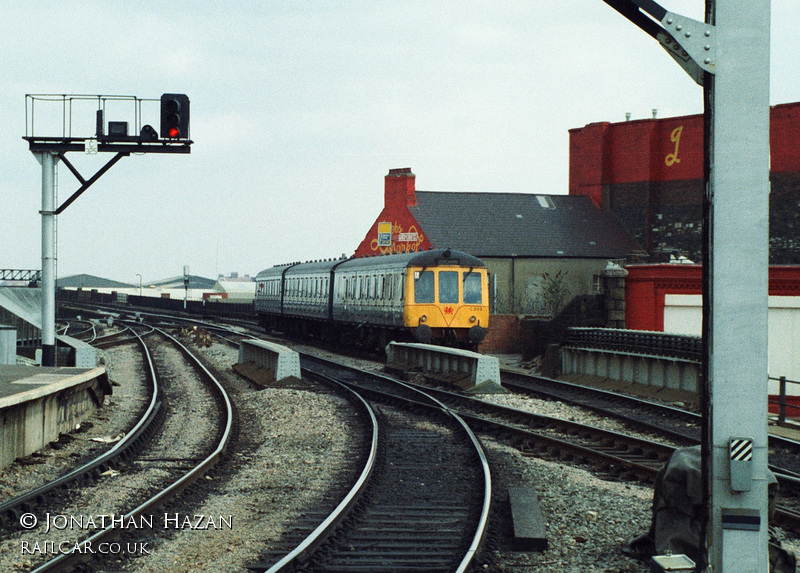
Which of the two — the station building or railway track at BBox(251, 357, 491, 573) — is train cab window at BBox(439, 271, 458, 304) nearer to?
railway track at BBox(251, 357, 491, 573)

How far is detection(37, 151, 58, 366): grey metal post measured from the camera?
17.8m

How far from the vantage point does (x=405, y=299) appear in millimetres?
25375

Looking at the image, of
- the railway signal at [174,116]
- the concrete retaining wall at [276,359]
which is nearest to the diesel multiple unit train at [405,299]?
the concrete retaining wall at [276,359]

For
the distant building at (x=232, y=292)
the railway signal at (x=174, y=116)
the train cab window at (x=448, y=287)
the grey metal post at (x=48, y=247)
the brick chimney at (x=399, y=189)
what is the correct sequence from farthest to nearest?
1. the distant building at (x=232, y=292)
2. the brick chimney at (x=399, y=189)
3. the train cab window at (x=448, y=287)
4. the grey metal post at (x=48, y=247)
5. the railway signal at (x=174, y=116)

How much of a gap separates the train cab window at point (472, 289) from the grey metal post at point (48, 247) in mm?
11434

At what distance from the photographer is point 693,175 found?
45188mm

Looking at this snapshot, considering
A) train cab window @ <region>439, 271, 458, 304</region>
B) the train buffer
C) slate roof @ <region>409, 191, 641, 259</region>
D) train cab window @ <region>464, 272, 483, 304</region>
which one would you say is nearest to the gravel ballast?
the train buffer

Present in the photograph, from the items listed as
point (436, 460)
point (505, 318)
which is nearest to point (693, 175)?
point (505, 318)

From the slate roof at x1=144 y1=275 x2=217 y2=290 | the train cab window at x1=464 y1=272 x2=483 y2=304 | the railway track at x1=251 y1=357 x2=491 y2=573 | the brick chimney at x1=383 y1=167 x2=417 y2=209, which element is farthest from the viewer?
the slate roof at x1=144 y1=275 x2=217 y2=290

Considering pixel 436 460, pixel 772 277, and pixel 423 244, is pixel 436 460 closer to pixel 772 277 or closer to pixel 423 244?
pixel 772 277

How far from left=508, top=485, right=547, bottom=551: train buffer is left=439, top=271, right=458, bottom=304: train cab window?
16306mm

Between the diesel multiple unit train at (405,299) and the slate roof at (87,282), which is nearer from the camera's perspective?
the diesel multiple unit train at (405,299)

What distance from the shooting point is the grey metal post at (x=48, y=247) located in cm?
1784

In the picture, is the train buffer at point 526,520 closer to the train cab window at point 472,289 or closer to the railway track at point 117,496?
the railway track at point 117,496
